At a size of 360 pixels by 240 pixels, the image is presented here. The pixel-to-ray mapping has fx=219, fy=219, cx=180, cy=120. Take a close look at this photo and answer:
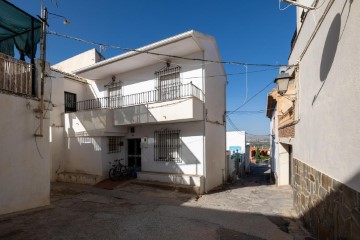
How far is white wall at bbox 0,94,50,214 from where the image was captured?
19.6 ft

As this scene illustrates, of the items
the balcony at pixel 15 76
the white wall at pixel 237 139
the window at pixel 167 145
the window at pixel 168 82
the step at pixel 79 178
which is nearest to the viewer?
the balcony at pixel 15 76

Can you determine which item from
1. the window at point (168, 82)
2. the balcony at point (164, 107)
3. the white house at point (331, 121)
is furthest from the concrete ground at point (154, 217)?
the window at point (168, 82)

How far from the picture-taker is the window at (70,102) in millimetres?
14086

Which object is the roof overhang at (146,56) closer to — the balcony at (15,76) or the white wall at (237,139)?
the balcony at (15,76)

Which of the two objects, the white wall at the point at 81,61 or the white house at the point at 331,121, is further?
the white wall at the point at 81,61

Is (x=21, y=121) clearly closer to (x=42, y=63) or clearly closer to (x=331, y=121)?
(x=42, y=63)

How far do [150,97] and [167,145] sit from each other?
277cm

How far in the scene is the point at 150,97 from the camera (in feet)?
39.0

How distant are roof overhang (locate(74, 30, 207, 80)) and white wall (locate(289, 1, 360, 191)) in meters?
5.28

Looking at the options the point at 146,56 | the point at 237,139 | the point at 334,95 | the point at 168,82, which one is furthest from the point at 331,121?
the point at 237,139

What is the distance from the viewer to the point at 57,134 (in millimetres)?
12805

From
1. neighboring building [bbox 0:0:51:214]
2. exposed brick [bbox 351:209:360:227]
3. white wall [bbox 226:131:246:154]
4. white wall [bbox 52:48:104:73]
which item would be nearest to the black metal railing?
white wall [bbox 52:48:104:73]

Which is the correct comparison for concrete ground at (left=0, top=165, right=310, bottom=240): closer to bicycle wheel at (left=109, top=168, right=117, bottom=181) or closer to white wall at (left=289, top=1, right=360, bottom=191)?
bicycle wheel at (left=109, top=168, right=117, bottom=181)

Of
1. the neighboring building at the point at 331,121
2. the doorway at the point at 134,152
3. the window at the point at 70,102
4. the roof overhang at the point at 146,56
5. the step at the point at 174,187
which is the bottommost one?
the step at the point at 174,187
